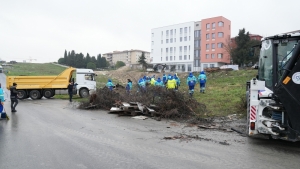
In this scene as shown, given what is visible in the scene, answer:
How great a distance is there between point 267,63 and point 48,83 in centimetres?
1922

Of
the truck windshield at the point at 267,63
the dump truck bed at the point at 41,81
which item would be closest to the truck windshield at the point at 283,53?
the truck windshield at the point at 267,63

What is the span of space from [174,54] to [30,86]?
173 feet

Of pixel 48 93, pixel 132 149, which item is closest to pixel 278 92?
pixel 132 149

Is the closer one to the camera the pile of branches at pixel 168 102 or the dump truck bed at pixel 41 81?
the pile of branches at pixel 168 102

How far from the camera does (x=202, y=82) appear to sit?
18922 mm

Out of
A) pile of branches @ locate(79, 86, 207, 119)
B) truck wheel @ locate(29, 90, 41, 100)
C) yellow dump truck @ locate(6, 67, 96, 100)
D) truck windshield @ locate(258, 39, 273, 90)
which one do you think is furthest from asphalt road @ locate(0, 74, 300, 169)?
truck wheel @ locate(29, 90, 41, 100)

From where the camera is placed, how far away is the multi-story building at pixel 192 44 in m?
59.9

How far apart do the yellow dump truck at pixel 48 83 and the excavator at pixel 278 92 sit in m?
16.3

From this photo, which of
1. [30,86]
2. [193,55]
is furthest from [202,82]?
[193,55]

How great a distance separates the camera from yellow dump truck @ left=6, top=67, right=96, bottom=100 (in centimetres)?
2067

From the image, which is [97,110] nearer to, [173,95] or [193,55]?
[173,95]

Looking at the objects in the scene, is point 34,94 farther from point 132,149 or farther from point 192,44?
point 192,44

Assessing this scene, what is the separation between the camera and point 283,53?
6211mm

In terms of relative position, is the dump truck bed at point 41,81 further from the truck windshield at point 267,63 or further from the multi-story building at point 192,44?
the multi-story building at point 192,44
